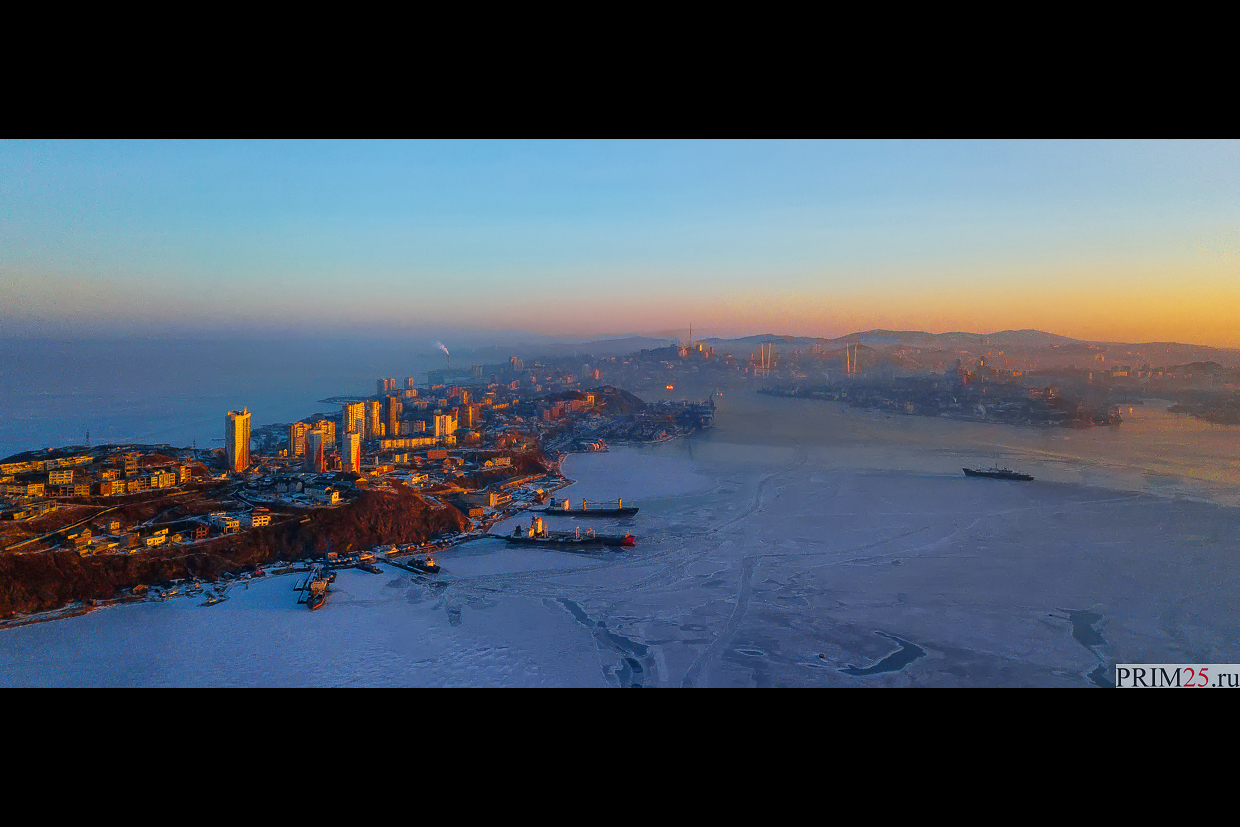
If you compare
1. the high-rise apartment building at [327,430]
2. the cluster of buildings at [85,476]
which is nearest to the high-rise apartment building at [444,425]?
the high-rise apartment building at [327,430]

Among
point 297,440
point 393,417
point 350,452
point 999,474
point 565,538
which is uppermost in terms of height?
point 393,417

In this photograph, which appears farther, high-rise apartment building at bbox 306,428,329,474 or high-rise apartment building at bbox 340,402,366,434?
high-rise apartment building at bbox 340,402,366,434

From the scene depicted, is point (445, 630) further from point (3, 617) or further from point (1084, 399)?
point (1084, 399)

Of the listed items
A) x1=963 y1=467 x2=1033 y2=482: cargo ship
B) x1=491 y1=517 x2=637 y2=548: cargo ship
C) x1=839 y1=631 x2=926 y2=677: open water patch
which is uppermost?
x1=963 y1=467 x2=1033 y2=482: cargo ship

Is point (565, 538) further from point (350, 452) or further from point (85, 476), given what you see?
point (85, 476)

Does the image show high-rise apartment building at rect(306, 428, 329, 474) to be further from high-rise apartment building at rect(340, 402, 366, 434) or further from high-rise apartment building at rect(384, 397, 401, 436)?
high-rise apartment building at rect(384, 397, 401, 436)

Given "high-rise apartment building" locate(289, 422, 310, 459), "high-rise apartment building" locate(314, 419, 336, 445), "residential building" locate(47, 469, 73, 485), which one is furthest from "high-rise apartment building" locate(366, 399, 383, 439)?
"residential building" locate(47, 469, 73, 485)

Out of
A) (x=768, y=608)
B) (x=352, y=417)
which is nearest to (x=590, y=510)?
(x=768, y=608)
